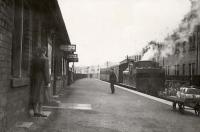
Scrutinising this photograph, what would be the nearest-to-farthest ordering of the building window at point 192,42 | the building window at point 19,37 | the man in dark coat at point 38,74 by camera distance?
the building window at point 19,37
the man in dark coat at point 38,74
the building window at point 192,42

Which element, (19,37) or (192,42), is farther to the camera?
(192,42)

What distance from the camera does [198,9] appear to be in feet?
102

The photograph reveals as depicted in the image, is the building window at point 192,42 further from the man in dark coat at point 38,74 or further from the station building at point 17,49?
the man in dark coat at point 38,74

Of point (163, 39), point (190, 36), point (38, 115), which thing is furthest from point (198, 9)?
point (38, 115)

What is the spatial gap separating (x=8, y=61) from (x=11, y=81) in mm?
426

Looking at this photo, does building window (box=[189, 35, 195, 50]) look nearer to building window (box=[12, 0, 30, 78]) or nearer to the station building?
the station building

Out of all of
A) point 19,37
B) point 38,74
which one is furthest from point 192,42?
point 19,37

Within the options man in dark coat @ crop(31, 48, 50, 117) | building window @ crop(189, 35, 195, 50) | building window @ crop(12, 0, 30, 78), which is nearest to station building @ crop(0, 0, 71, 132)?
building window @ crop(12, 0, 30, 78)

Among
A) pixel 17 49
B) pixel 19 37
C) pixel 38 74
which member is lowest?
pixel 38 74

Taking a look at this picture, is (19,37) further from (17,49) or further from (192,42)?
(192,42)

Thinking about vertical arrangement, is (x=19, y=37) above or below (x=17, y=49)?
above

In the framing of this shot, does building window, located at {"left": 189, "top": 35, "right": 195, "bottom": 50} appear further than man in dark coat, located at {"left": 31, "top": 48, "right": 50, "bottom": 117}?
Yes

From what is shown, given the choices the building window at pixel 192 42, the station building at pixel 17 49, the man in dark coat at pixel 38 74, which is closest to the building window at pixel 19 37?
the station building at pixel 17 49

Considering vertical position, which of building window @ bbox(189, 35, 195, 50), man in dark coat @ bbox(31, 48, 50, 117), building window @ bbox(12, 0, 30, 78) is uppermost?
building window @ bbox(189, 35, 195, 50)
